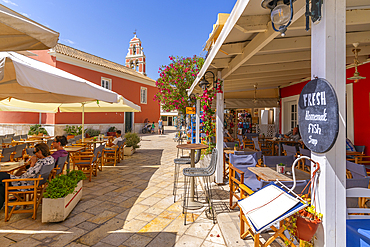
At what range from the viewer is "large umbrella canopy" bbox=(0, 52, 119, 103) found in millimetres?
2104

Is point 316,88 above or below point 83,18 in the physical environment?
below

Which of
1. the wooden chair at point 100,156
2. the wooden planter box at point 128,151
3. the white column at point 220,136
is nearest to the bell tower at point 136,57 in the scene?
the wooden planter box at point 128,151

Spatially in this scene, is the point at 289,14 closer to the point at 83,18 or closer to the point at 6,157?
the point at 6,157

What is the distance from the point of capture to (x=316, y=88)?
1.28 m

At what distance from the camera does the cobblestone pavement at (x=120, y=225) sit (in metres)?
2.36

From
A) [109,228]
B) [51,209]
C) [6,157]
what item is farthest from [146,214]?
[6,157]

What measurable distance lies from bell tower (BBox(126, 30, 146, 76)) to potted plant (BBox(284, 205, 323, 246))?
79.6ft

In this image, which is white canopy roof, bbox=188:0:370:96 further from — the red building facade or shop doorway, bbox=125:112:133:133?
shop doorway, bbox=125:112:133:133

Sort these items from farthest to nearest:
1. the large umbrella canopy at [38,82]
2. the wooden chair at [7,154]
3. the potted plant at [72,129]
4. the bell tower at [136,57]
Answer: the bell tower at [136,57] < the potted plant at [72,129] < the wooden chair at [7,154] < the large umbrella canopy at [38,82]

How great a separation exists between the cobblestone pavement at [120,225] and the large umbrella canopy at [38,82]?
182 centimetres

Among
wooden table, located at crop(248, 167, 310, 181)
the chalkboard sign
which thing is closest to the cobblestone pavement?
wooden table, located at crop(248, 167, 310, 181)

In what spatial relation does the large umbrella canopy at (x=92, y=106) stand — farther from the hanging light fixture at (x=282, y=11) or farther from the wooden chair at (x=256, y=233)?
the hanging light fixture at (x=282, y=11)

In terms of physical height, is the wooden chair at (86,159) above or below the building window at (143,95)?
below

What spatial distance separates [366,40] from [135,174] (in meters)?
5.34
